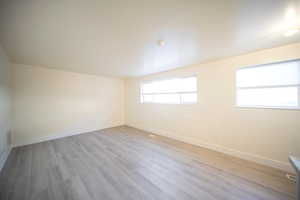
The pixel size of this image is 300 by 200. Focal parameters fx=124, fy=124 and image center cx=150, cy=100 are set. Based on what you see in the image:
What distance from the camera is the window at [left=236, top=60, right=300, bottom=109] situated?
216 cm

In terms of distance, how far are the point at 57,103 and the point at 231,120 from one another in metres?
5.01

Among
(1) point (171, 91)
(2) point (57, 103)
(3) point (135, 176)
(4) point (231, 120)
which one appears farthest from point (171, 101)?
(2) point (57, 103)

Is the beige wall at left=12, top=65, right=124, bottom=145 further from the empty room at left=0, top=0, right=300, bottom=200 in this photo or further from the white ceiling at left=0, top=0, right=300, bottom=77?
the white ceiling at left=0, top=0, right=300, bottom=77

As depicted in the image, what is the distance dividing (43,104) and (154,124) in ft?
11.9

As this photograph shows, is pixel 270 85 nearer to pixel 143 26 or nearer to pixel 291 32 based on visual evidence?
pixel 291 32

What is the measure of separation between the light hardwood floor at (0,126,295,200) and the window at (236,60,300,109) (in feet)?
4.01

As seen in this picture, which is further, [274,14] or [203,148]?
[203,148]

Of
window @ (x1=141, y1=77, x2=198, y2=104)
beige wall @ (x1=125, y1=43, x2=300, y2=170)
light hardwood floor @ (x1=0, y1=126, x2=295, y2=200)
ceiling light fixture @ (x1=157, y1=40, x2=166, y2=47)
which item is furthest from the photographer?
window @ (x1=141, y1=77, x2=198, y2=104)

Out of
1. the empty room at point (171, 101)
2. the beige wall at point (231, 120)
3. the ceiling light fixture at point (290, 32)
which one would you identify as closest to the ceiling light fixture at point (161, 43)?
the empty room at point (171, 101)

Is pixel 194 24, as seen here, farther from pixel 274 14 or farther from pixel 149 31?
pixel 274 14

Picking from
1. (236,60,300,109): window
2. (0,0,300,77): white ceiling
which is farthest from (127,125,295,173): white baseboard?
(0,0,300,77): white ceiling

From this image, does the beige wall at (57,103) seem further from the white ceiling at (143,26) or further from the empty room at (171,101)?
the white ceiling at (143,26)

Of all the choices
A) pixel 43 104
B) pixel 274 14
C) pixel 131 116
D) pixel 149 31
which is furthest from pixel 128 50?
pixel 131 116

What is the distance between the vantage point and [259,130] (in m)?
2.43
